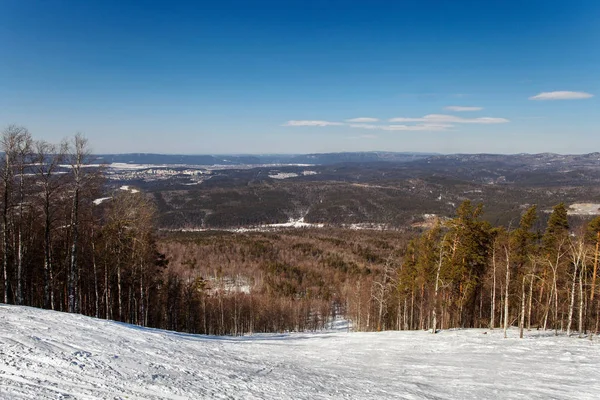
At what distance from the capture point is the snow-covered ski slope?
29.9 ft

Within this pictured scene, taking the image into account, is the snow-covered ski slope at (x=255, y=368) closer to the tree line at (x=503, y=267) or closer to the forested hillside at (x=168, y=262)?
the forested hillside at (x=168, y=262)

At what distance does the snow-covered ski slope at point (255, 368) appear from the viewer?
9.12 metres

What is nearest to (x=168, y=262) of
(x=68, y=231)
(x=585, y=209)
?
(x=68, y=231)

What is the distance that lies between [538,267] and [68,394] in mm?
31588

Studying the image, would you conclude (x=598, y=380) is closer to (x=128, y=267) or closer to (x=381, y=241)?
(x=128, y=267)

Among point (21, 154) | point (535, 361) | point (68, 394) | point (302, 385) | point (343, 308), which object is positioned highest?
point (21, 154)

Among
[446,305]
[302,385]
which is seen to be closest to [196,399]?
[302,385]

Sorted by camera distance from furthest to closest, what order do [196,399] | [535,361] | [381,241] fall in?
[381,241] → [535,361] → [196,399]

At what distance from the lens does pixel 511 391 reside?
12453 mm

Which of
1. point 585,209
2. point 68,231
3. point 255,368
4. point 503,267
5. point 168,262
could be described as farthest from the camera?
point 585,209

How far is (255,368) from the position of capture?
1323 cm

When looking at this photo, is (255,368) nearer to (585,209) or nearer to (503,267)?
(503,267)

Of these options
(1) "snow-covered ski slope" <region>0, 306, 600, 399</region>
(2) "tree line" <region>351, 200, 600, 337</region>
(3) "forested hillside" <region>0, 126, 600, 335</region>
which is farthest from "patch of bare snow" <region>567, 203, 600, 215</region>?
(1) "snow-covered ski slope" <region>0, 306, 600, 399</region>

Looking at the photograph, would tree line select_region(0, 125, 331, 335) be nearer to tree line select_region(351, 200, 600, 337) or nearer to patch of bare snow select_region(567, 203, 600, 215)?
tree line select_region(351, 200, 600, 337)
